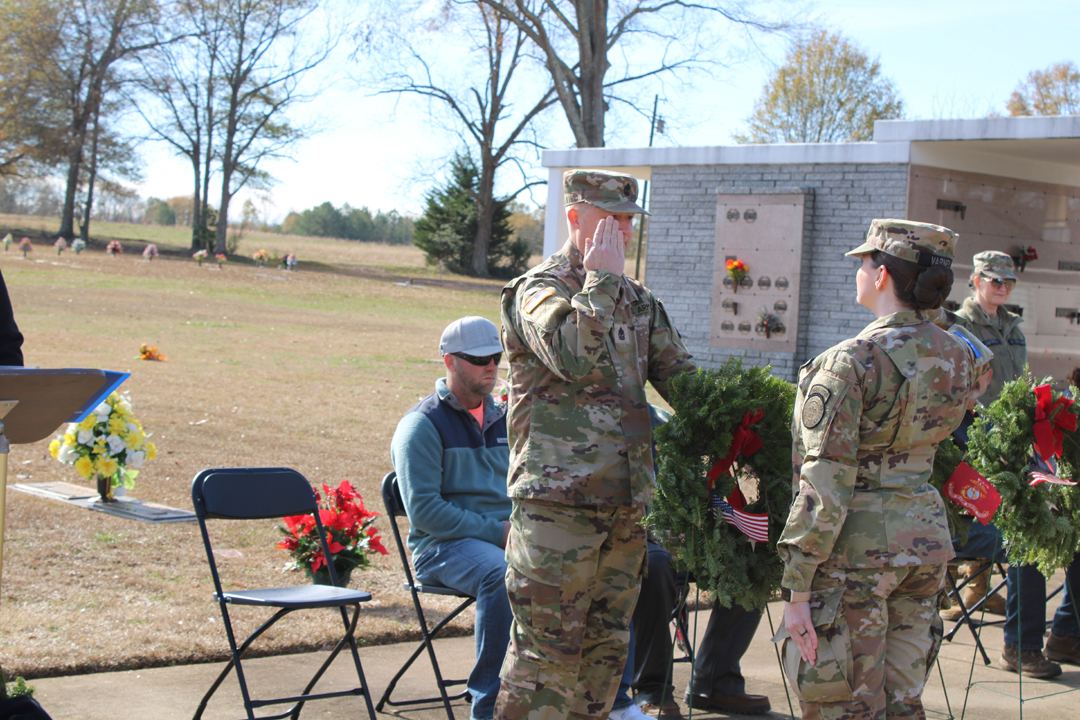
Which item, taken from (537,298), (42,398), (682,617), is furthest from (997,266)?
(42,398)

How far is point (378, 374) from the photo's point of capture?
1514 cm

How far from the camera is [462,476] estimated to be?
3865 millimetres

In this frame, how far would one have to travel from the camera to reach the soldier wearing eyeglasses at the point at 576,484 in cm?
271

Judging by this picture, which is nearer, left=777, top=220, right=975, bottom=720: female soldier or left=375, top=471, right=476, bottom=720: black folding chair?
left=777, top=220, right=975, bottom=720: female soldier

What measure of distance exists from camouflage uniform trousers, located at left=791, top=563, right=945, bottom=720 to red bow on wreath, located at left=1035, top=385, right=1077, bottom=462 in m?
1.37

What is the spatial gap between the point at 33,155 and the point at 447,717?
45131mm

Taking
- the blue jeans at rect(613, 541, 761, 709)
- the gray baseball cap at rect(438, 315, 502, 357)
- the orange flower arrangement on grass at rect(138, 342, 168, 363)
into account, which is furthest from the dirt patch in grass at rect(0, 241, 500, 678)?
the gray baseball cap at rect(438, 315, 502, 357)

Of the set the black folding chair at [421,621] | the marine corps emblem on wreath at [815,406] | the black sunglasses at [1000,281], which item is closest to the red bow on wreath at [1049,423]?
the marine corps emblem on wreath at [815,406]

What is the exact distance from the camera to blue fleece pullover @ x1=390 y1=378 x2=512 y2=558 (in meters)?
3.73

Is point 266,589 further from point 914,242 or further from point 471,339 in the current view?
point 914,242

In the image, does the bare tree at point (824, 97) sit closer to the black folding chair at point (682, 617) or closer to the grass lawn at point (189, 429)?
the grass lawn at point (189, 429)

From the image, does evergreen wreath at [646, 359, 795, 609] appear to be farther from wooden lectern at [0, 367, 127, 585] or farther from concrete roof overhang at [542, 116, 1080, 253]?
concrete roof overhang at [542, 116, 1080, 253]

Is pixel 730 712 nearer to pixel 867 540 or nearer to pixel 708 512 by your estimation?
pixel 708 512

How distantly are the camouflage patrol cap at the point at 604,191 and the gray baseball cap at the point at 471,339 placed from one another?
1199 mm
